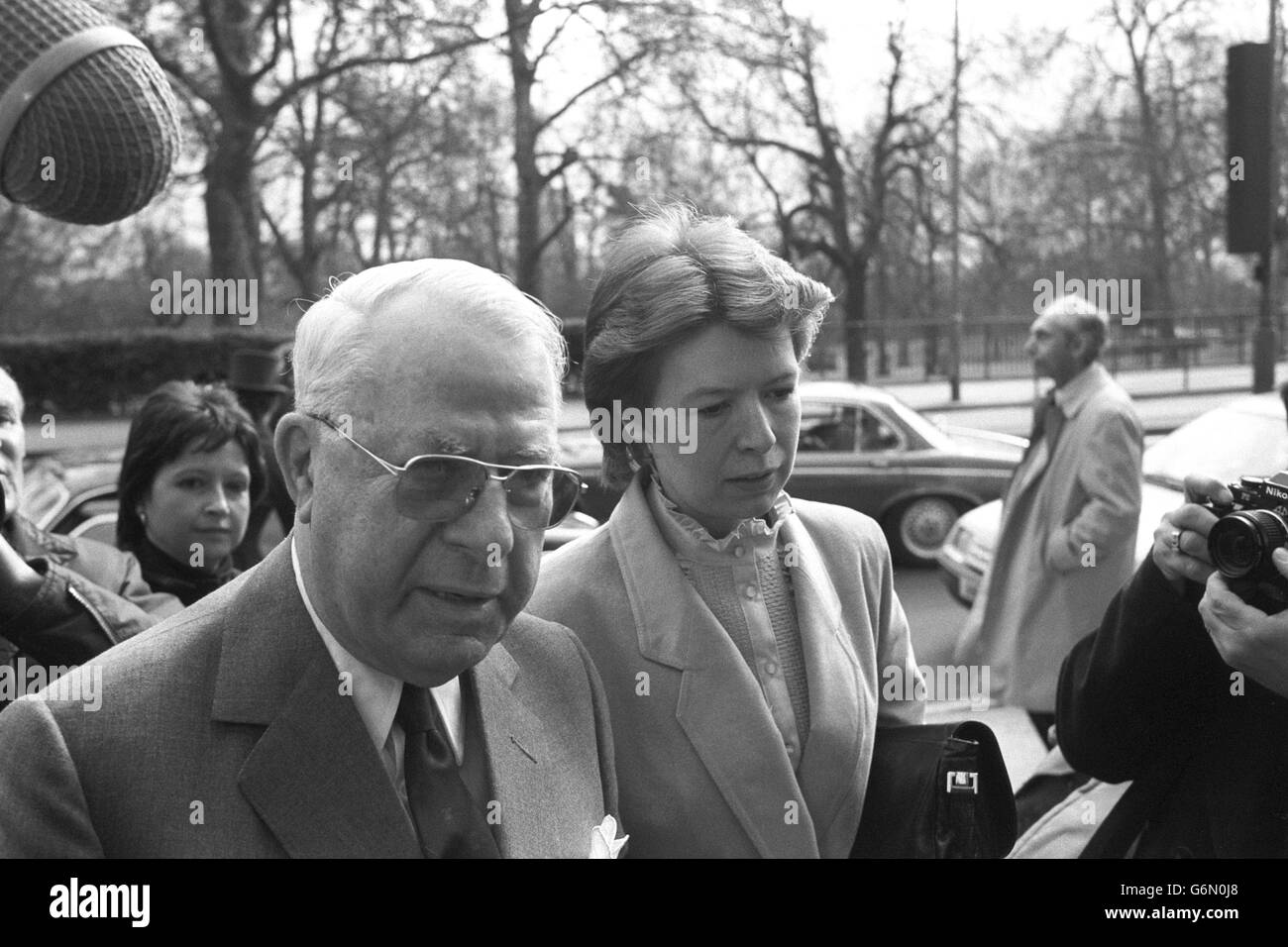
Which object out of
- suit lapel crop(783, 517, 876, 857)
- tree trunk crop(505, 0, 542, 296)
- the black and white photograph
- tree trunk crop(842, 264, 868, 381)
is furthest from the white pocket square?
tree trunk crop(842, 264, 868, 381)

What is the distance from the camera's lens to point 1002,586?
605 cm

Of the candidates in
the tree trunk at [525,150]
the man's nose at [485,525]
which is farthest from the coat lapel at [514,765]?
the tree trunk at [525,150]

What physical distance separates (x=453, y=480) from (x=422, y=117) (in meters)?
18.1

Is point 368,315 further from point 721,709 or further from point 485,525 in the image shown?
point 721,709

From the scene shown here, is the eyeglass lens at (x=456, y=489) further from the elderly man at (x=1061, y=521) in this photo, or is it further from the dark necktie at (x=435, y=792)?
the elderly man at (x=1061, y=521)

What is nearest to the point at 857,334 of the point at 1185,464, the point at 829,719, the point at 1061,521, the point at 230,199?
the point at 230,199

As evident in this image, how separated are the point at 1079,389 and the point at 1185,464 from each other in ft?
5.23

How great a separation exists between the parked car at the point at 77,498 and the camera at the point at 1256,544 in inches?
144

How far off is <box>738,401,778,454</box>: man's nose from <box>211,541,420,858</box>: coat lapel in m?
0.75

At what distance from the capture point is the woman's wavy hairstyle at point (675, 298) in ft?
6.81

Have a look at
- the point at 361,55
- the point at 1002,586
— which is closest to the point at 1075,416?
the point at 1002,586

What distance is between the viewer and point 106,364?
2323 cm
